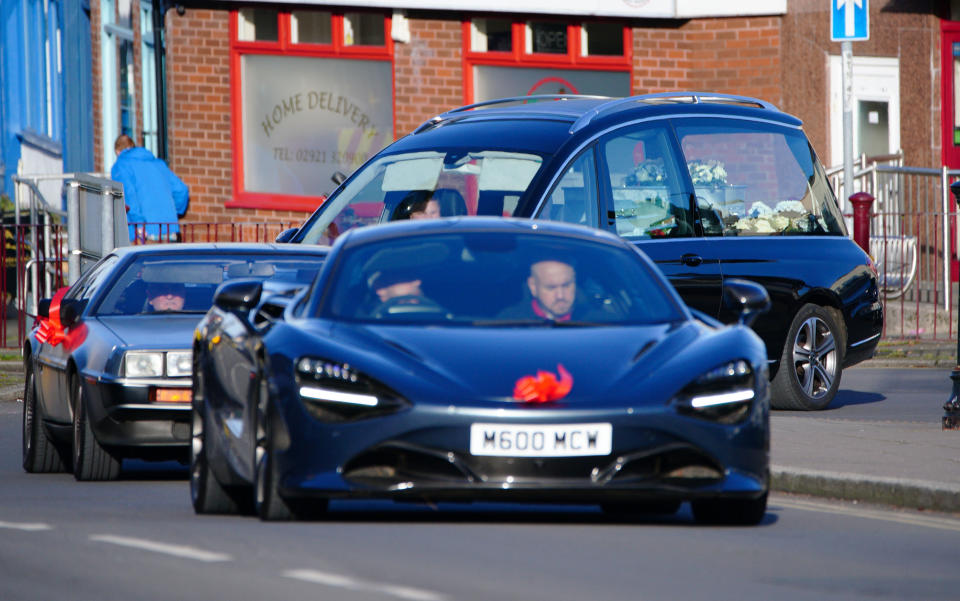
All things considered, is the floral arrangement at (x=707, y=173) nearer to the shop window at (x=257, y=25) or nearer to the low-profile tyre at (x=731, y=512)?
the low-profile tyre at (x=731, y=512)

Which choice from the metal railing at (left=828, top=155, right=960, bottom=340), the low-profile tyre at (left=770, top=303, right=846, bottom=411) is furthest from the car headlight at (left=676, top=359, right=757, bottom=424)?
the metal railing at (left=828, top=155, right=960, bottom=340)

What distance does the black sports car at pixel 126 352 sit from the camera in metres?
9.98

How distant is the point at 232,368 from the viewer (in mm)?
8188

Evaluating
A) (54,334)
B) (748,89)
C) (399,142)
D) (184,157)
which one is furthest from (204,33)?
(54,334)

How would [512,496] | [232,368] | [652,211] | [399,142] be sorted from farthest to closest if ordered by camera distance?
1. [399,142]
2. [652,211]
3. [232,368]
4. [512,496]

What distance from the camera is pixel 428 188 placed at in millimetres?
12430

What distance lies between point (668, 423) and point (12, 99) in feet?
100

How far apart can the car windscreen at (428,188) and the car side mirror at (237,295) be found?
12.5 ft

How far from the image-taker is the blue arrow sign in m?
17.9

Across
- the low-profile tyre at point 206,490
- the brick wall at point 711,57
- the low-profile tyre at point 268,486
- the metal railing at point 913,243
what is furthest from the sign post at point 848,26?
the low-profile tyre at point 268,486

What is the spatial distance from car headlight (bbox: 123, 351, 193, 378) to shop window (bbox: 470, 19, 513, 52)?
1307 centimetres

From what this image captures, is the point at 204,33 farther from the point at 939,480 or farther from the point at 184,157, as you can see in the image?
the point at 939,480

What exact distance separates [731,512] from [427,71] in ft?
49.6

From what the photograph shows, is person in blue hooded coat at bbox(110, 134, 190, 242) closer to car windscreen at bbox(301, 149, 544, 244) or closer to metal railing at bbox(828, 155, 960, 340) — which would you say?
metal railing at bbox(828, 155, 960, 340)
